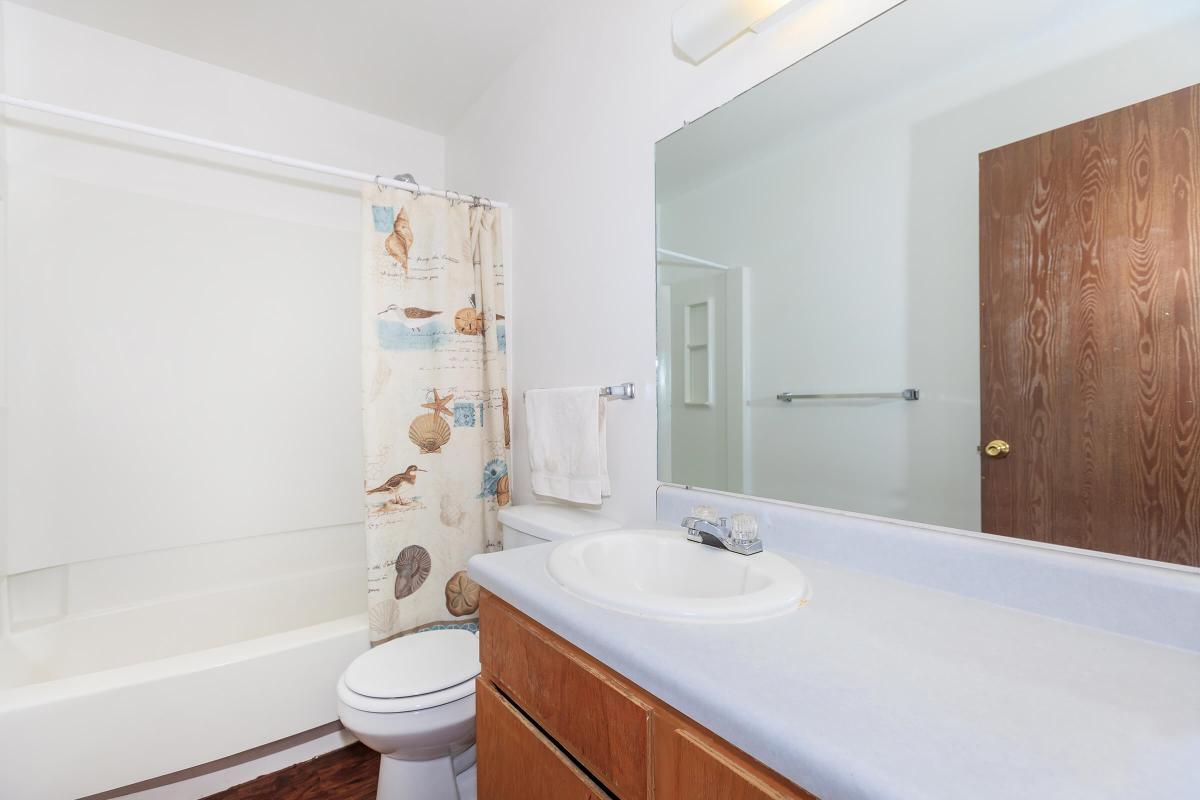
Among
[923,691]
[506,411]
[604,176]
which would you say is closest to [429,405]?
[506,411]

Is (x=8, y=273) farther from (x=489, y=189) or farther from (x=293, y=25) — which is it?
(x=489, y=189)

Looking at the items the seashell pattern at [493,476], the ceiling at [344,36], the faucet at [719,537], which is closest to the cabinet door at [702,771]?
the faucet at [719,537]

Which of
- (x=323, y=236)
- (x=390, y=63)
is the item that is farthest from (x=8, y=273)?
(x=390, y=63)

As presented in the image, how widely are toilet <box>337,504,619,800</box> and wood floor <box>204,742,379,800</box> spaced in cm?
29

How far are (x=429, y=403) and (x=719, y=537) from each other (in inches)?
47.3

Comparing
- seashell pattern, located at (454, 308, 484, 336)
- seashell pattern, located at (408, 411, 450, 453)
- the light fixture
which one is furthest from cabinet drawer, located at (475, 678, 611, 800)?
the light fixture

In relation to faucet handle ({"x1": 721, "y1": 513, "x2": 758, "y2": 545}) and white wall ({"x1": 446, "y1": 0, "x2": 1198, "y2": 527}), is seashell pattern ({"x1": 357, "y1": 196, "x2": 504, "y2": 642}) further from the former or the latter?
faucet handle ({"x1": 721, "y1": 513, "x2": 758, "y2": 545})

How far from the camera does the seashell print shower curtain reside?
1.76 m

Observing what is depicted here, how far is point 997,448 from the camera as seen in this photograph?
820 mm

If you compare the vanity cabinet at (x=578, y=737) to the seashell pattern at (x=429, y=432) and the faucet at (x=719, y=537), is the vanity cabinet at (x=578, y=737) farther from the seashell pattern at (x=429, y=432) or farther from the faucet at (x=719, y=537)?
the seashell pattern at (x=429, y=432)

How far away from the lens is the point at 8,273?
169cm

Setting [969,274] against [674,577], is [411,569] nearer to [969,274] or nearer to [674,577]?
[674,577]

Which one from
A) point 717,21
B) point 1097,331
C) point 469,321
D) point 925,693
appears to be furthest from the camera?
point 469,321

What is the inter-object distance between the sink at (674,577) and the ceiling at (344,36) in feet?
5.66
